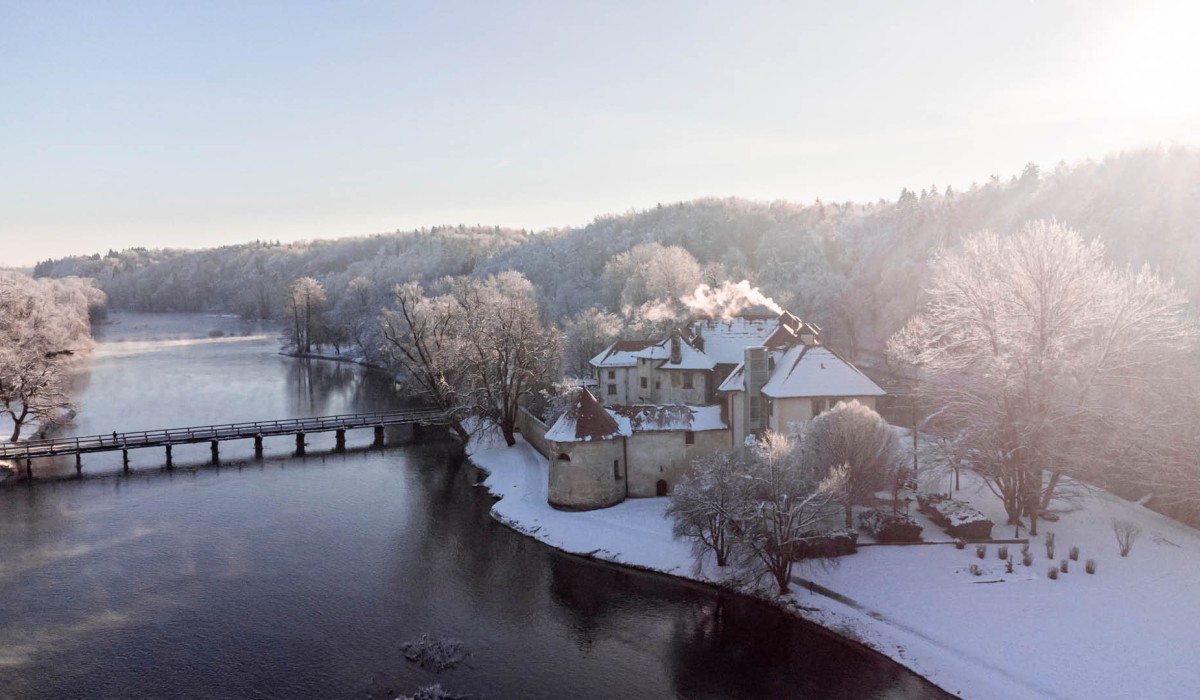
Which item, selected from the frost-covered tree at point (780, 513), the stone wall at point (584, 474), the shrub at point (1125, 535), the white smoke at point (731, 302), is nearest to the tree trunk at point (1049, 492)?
the shrub at point (1125, 535)

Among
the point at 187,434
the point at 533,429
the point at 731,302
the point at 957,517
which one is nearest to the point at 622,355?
the point at 533,429

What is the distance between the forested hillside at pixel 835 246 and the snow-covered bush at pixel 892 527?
103 feet

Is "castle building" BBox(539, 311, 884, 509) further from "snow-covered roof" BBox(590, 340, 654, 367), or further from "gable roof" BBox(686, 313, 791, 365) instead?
"snow-covered roof" BBox(590, 340, 654, 367)

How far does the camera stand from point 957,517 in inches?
1047

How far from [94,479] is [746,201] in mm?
113840

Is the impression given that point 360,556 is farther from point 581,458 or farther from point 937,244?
point 937,244

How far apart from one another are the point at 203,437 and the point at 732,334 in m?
31.6

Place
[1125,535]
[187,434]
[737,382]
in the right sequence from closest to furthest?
[1125,535], [737,382], [187,434]

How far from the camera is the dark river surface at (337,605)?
19297mm

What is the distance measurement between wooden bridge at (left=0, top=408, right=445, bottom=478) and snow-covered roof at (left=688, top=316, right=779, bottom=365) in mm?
19020

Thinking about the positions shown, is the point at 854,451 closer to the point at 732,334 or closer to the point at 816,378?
the point at 816,378

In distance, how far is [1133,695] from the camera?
58.1 feet

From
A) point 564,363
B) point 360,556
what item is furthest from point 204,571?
point 564,363

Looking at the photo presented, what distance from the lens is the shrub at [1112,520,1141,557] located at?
24.2 metres
